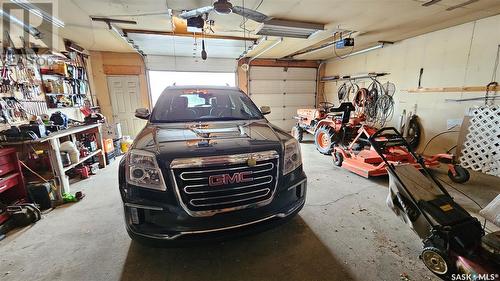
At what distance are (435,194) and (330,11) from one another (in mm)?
3095

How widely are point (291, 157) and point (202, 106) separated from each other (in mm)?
1491

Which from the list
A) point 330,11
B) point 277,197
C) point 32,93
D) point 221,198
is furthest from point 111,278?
point 330,11

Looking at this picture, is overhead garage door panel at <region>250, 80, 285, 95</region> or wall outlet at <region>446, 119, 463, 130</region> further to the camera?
overhead garage door panel at <region>250, 80, 285, 95</region>

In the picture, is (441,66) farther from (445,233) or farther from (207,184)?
(207,184)

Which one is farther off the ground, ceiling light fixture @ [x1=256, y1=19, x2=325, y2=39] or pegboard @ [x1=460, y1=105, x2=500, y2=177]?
ceiling light fixture @ [x1=256, y1=19, x2=325, y2=39]

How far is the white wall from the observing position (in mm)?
4102

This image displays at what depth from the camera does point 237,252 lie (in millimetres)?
1957

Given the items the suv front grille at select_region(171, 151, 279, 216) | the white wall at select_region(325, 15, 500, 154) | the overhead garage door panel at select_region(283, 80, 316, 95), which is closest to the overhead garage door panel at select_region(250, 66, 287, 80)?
the overhead garage door panel at select_region(283, 80, 316, 95)

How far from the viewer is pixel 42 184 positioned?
2.78 metres

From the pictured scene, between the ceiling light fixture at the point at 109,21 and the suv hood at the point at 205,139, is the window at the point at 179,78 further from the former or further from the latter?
the suv hood at the point at 205,139

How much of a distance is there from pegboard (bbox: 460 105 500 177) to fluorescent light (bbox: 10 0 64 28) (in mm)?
7496

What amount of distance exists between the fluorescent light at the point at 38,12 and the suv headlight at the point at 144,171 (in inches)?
125

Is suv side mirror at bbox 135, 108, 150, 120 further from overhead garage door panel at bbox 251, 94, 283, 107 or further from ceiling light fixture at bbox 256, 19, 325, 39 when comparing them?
overhead garage door panel at bbox 251, 94, 283, 107

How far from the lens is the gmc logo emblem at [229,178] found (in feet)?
5.11
